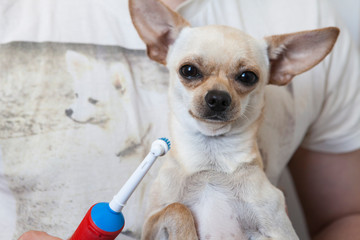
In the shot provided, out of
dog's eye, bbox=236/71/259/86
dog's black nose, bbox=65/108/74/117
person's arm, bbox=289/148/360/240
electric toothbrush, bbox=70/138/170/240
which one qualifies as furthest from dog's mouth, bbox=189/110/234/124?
person's arm, bbox=289/148/360/240

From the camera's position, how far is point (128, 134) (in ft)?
3.15

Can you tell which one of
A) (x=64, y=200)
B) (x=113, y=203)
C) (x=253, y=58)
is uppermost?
(x=253, y=58)

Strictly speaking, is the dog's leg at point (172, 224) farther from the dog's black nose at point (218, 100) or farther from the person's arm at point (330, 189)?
the person's arm at point (330, 189)

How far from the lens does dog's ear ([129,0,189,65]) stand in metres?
0.92

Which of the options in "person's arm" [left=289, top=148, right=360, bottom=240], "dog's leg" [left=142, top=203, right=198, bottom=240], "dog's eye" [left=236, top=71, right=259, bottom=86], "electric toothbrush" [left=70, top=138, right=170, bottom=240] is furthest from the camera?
"person's arm" [left=289, top=148, right=360, bottom=240]

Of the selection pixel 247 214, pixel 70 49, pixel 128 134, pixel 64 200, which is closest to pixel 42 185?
pixel 64 200

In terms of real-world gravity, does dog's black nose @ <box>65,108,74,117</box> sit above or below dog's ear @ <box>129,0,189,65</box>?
below

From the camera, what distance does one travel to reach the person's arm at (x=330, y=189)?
50.1 inches

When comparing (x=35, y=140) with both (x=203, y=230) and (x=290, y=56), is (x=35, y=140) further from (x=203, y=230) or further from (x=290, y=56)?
(x=290, y=56)

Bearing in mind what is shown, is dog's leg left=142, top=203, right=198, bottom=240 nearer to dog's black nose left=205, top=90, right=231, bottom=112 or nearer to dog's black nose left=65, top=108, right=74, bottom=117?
dog's black nose left=205, top=90, right=231, bottom=112

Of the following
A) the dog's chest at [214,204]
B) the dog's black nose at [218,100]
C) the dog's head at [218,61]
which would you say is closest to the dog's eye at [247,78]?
the dog's head at [218,61]

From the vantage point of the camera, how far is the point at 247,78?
872 millimetres

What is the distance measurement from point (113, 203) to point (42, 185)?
0.34 metres

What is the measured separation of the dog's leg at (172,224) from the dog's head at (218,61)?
0.68 ft
